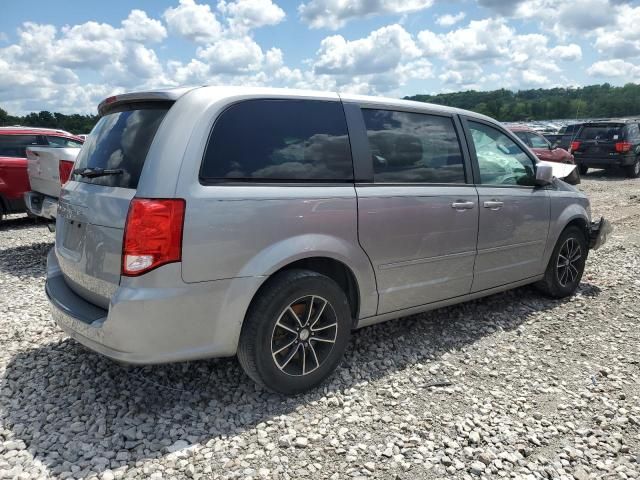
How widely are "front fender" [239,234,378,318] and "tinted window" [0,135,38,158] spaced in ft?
25.4

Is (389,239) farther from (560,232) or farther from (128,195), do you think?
(560,232)

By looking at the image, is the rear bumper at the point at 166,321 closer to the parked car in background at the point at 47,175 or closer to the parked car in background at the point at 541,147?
the parked car in background at the point at 47,175

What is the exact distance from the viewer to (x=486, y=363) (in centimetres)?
379

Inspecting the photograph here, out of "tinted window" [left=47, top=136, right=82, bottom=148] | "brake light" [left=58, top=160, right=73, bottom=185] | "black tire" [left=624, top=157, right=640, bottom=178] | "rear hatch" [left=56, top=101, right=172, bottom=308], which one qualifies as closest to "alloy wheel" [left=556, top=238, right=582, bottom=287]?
"rear hatch" [left=56, top=101, right=172, bottom=308]

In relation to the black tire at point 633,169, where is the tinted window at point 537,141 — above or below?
above

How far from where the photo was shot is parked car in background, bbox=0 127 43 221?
8547 millimetres

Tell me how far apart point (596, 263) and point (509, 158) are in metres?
2.91

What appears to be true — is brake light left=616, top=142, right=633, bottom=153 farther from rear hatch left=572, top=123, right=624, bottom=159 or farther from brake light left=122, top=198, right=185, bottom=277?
brake light left=122, top=198, right=185, bottom=277

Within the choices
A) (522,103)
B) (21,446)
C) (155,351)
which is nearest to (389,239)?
(155,351)

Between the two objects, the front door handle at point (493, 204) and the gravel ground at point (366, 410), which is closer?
the gravel ground at point (366, 410)

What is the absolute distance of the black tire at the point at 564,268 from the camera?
4.98 m

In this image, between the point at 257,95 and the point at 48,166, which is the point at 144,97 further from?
the point at 48,166

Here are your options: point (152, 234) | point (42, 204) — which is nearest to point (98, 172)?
point (152, 234)

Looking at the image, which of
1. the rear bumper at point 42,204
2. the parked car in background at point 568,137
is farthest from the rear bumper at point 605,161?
the rear bumper at point 42,204
